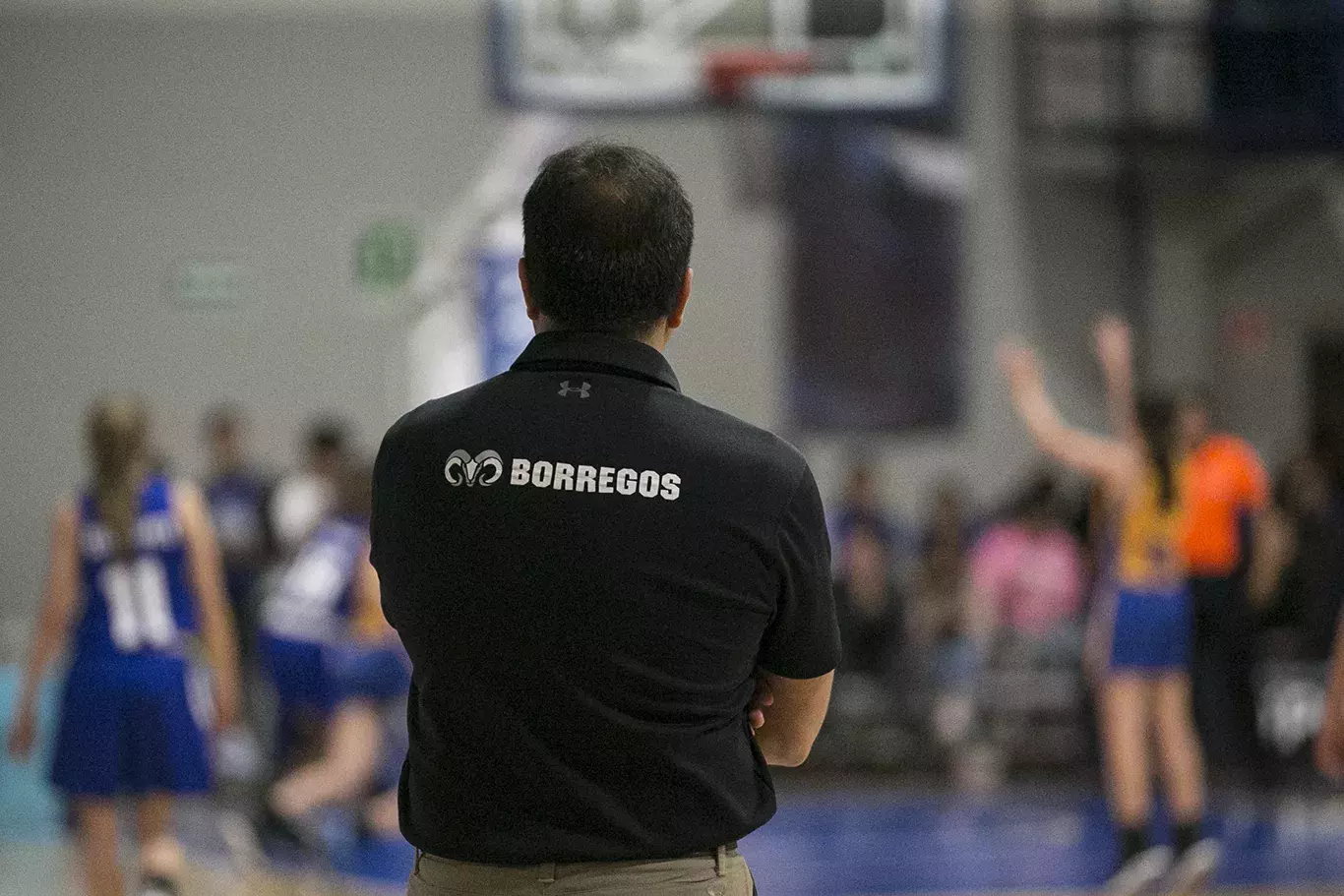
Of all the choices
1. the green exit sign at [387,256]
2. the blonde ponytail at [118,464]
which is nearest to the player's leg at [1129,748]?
the blonde ponytail at [118,464]

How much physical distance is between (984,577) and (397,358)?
13.6ft

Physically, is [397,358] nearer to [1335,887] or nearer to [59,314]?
[59,314]

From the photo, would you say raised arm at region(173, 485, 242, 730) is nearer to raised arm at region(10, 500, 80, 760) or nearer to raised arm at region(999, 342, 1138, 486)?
raised arm at region(10, 500, 80, 760)

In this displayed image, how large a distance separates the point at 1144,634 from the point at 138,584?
3697 millimetres

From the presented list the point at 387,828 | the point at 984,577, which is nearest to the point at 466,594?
the point at 387,828

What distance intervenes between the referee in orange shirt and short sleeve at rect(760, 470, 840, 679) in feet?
20.8

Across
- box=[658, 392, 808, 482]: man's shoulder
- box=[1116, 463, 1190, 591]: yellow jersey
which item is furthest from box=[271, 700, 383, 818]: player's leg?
box=[658, 392, 808, 482]: man's shoulder

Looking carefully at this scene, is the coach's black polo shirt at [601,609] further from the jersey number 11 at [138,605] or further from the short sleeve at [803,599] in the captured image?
the jersey number 11 at [138,605]

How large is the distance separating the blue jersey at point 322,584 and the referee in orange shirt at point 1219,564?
3.87 metres

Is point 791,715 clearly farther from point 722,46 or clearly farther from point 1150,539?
point 722,46

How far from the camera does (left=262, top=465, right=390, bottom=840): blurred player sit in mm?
7125

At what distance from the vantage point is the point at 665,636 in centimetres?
174

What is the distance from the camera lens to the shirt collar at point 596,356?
1.81 m

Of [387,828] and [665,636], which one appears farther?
[387,828]
